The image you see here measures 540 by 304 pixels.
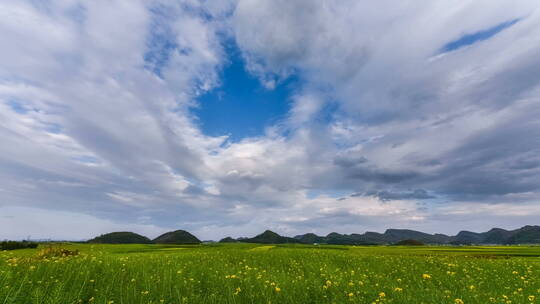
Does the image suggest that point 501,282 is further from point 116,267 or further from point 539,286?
point 116,267

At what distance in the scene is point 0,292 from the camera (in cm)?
620

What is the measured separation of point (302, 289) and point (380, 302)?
119 inches

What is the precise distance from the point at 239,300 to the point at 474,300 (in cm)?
716

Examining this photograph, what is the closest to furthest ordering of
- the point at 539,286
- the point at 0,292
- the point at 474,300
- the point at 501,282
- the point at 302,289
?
the point at 0,292 < the point at 474,300 < the point at 302,289 < the point at 539,286 < the point at 501,282

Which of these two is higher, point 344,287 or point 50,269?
point 50,269

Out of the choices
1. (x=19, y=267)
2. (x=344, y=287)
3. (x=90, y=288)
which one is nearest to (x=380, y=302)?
(x=344, y=287)

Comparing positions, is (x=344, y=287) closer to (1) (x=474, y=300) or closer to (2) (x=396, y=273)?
(1) (x=474, y=300)

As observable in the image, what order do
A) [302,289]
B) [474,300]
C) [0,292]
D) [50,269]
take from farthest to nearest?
[50,269]
[302,289]
[474,300]
[0,292]

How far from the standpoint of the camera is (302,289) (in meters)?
10.0

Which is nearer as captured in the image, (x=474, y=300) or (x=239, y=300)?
(x=239, y=300)

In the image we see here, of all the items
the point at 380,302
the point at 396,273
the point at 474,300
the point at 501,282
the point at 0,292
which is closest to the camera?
the point at 0,292

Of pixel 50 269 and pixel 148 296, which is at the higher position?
pixel 50 269

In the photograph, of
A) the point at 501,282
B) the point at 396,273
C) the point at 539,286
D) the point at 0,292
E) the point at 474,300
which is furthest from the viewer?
the point at 396,273

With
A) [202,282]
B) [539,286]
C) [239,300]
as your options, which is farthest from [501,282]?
[202,282]
